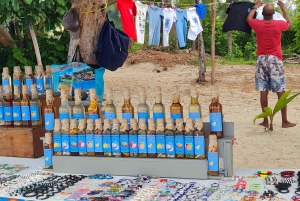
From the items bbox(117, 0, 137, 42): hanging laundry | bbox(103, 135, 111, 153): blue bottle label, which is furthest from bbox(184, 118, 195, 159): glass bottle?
bbox(117, 0, 137, 42): hanging laundry

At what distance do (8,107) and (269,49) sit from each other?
4.13 m

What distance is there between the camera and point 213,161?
2.29 m

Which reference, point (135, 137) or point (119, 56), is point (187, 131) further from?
point (119, 56)

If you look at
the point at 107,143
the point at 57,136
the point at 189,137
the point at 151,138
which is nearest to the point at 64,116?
the point at 57,136

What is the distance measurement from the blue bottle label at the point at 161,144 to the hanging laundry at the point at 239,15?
14.8 feet

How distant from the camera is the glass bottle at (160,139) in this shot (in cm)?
234

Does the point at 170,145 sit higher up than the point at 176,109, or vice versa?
the point at 176,109

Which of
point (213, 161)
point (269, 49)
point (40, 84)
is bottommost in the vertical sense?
point (213, 161)

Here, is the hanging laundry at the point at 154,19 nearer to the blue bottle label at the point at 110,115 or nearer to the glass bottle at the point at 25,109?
the glass bottle at the point at 25,109

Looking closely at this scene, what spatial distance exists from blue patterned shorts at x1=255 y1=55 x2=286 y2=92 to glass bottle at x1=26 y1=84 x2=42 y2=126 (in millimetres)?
4011

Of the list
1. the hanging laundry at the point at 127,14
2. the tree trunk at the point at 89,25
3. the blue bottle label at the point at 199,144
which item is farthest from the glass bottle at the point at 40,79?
the hanging laundry at the point at 127,14

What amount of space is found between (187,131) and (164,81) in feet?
37.0

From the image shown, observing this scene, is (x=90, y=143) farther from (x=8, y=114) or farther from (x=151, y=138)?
(x=8, y=114)

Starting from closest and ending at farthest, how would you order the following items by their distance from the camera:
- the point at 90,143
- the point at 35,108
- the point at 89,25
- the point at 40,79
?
the point at 90,143 < the point at 35,108 < the point at 40,79 < the point at 89,25
